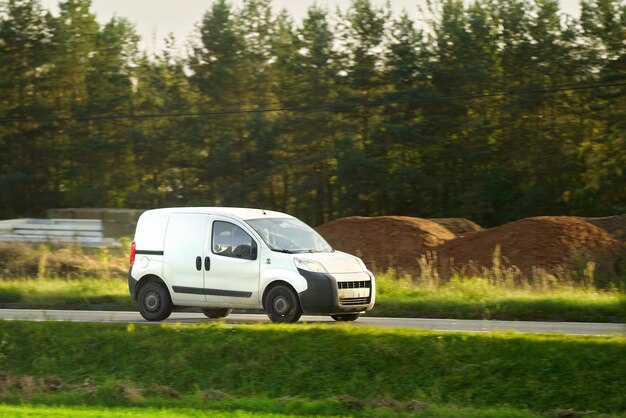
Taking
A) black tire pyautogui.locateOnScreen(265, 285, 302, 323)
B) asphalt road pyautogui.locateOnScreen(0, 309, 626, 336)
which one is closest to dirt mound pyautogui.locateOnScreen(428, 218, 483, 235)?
asphalt road pyautogui.locateOnScreen(0, 309, 626, 336)

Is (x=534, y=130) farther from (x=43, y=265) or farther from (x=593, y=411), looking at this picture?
(x=593, y=411)

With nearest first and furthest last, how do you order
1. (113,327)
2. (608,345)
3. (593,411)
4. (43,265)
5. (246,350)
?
(593,411) < (608,345) < (246,350) < (113,327) < (43,265)

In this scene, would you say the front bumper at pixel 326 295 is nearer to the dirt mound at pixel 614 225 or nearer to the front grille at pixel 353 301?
the front grille at pixel 353 301

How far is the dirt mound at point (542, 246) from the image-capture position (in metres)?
30.3

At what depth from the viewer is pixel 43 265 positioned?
3059cm

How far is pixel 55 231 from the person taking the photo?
42906 mm

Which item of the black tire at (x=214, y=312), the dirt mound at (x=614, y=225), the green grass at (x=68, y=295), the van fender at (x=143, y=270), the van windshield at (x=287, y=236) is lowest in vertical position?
the black tire at (x=214, y=312)

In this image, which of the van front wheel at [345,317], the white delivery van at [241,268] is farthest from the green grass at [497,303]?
the white delivery van at [241,268]

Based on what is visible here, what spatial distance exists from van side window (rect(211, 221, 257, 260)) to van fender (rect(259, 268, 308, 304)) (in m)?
0.41

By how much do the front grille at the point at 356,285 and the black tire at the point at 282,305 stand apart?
73 centimetres

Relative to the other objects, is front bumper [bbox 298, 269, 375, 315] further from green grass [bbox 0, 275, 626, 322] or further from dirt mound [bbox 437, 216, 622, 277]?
dirt mound [bbox 437, 216, 622, 277]

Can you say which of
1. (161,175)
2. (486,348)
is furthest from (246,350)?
(161,175)

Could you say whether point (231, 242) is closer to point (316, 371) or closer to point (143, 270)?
point (143, 270)

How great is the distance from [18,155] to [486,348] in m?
55.5
